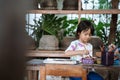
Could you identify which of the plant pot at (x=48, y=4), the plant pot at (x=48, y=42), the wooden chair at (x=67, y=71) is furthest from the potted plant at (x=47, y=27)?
the wooden chair at (x=67, y=71)

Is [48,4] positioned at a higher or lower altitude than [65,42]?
higher

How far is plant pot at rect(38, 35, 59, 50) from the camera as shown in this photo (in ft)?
14.4

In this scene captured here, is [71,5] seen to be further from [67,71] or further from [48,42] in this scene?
[67,71]

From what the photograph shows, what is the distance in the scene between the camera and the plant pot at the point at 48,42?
4.39m

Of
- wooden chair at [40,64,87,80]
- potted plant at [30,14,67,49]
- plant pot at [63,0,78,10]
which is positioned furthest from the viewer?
potted plant at [30,14,67,49]

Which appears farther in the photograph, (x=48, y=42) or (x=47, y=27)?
(x=47, y=27)

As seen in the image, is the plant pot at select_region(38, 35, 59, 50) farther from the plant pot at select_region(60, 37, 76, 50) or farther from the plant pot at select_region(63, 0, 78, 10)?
the plant pot at select_region(63, 0, 78, 10)

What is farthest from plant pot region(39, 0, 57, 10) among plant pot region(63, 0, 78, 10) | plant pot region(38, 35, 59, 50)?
plant pot region(38, 35, 59, 50)

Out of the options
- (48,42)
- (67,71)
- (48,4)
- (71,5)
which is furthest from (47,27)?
(67,71)

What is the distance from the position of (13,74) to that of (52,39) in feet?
13.8

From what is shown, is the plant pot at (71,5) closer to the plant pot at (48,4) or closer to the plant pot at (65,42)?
the plant pot at (48,4)

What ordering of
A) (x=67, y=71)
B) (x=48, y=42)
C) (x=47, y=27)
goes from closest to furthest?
(x=67, y=71) < (x=48, y=42) < (x=47, y=27)

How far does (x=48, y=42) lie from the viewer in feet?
14.4

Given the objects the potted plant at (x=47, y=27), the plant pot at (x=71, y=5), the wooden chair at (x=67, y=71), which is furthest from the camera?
the potted plant at (x=47, y=27)
